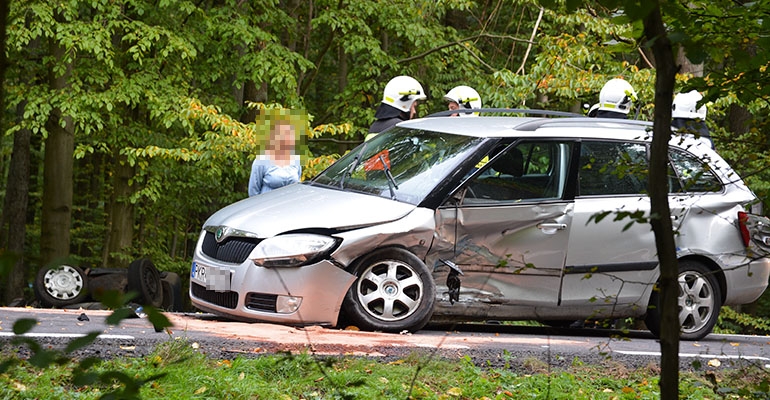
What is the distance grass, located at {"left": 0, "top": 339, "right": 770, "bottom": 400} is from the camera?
5047 mm

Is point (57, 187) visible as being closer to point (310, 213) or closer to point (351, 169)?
point (351, 169)

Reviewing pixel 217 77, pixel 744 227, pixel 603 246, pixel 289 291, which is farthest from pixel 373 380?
pixel 217 77

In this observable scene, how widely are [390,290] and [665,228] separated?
4.65 m

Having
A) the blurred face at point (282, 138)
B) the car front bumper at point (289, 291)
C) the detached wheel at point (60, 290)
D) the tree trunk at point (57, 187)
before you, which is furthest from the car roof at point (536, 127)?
the tree trunk at point (57, 187)

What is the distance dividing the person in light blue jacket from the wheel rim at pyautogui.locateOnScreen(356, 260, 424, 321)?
72.3 inches

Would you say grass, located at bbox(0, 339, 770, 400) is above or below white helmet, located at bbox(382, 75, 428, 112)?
below

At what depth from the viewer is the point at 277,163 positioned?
357 inches

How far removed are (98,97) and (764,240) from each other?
34.6 ft

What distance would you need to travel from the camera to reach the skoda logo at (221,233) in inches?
307

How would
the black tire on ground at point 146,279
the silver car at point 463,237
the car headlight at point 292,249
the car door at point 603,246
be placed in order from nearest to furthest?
1. the car headlight at point 292,249
2. the silver car at point 463,237
3. the car door at point 603,246
4. the black tire on ground at point 146,279

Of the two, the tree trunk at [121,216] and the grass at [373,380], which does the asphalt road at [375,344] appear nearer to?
the grass at [373,380]

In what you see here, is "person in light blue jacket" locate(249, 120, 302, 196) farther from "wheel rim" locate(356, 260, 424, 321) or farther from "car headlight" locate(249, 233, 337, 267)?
"wheel rim" locate(356, 260, 424, 321)

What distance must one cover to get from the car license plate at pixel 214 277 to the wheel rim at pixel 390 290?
0.98 meters

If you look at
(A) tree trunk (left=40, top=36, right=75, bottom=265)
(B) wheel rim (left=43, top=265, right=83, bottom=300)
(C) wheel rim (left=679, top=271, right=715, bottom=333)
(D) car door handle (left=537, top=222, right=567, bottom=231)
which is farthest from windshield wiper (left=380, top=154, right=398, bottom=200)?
(A) tree trunk (left=40, top=36, right=75, bottom=265)
